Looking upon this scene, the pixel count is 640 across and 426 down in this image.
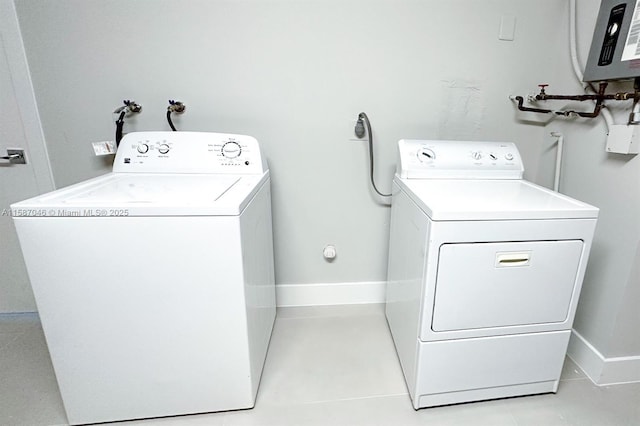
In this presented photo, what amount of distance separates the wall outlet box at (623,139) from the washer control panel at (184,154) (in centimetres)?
151

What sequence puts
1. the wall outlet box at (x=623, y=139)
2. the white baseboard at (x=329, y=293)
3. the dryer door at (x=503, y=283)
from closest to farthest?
the dryer door at (x=503, y=283)
the wall outlet box at (x=623, y=139)
the white baseboard at (x=329, y=293)

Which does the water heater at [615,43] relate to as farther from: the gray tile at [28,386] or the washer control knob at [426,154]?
the gray tile at [28,386]

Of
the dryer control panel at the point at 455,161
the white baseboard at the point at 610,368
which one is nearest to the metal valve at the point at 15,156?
the dryer control panel at the point at 455,161

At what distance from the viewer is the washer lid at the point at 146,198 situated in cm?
92

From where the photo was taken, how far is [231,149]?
1416mm

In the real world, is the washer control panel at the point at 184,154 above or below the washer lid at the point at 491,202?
above

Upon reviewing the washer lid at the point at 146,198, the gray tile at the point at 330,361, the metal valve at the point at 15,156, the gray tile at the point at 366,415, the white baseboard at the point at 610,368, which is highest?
the metal valve at the point at 15,156

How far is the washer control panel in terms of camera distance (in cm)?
139

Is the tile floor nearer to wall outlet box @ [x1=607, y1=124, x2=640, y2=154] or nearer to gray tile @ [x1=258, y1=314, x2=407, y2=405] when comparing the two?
gray tile @ [x1=258, y1=314, x2=407, y2=405]

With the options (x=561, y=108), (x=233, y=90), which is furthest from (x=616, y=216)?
(x=233, y=90)

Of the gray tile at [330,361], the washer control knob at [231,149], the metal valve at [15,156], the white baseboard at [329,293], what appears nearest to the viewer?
the gray tile at [330,361]

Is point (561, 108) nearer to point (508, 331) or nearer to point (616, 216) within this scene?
point (616, 216)

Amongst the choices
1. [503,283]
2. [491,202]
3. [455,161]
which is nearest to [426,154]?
[455,161]

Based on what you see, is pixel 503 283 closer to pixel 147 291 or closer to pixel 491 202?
pixel 491 202
